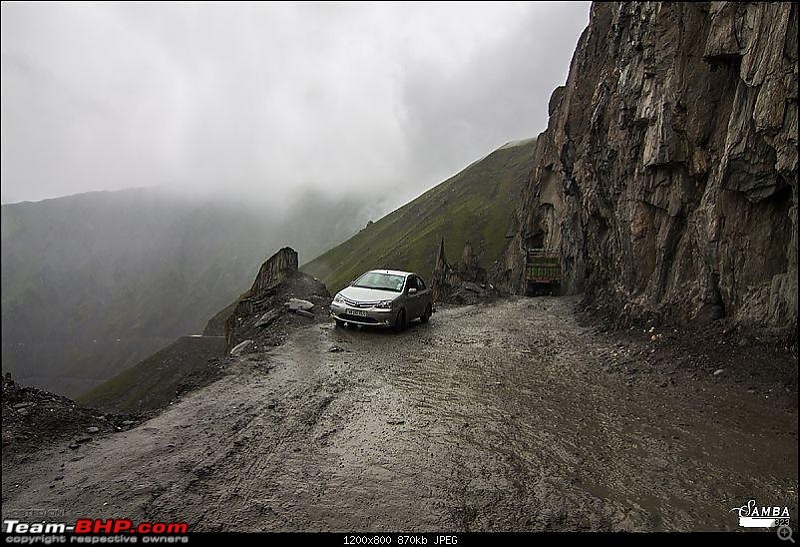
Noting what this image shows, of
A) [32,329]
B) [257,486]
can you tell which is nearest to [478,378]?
[257,486]

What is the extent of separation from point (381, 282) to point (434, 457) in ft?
39.7

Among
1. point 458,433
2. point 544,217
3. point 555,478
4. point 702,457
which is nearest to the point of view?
point 555,478

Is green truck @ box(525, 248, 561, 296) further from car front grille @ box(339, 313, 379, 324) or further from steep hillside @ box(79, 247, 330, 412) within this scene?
car front grille @ box(339, 313, 379, 324)

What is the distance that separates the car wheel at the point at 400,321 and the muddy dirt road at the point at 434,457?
5.67 metres

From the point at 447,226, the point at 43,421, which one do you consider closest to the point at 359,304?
the point at 43,421

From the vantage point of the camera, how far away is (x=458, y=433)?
25.9 ft

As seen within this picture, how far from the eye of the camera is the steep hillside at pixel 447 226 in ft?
391

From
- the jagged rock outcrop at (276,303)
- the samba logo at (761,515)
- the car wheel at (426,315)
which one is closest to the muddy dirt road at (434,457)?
the samba logo at (761,515)

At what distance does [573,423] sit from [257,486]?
17.0 ft

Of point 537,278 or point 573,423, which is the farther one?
point 537,278

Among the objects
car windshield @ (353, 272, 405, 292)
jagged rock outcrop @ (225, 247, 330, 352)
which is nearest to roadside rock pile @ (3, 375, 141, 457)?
jagged rock outcrop @ (225, 247, 330, 352)

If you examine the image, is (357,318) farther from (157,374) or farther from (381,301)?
(157,374)

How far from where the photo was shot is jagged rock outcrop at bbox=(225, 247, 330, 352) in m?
20.0

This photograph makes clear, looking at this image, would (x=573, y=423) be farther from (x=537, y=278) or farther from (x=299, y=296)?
(x=537, y=278)
